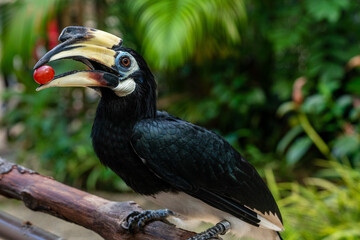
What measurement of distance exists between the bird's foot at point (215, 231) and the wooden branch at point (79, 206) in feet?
0.11

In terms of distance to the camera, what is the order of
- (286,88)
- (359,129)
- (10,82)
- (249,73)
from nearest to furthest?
(359,129) → (286,88) → (249,73) → (10,82)

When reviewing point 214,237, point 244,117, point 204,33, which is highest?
point 204,33

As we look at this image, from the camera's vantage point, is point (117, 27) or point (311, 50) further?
point (117, 27)

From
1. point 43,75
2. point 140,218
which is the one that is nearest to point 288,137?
point 140,218

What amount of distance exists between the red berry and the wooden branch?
372 millimetres

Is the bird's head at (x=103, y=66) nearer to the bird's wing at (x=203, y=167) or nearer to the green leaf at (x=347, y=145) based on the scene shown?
the bird's wing at (x=203, y=167)

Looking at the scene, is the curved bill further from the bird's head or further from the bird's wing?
the bird's wing

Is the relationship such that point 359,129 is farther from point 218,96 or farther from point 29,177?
point 29,177

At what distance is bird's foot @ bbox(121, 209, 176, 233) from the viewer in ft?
3.11

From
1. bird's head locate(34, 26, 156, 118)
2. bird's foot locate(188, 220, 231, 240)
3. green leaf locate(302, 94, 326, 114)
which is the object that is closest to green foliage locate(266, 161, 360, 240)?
green leaf locate(302, 94, 326, 114)

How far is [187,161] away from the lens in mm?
857

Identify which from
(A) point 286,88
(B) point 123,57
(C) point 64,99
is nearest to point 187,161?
(B) point 123,57

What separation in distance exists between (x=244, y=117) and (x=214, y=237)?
1.96m

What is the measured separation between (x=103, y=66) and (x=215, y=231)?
0.39m
